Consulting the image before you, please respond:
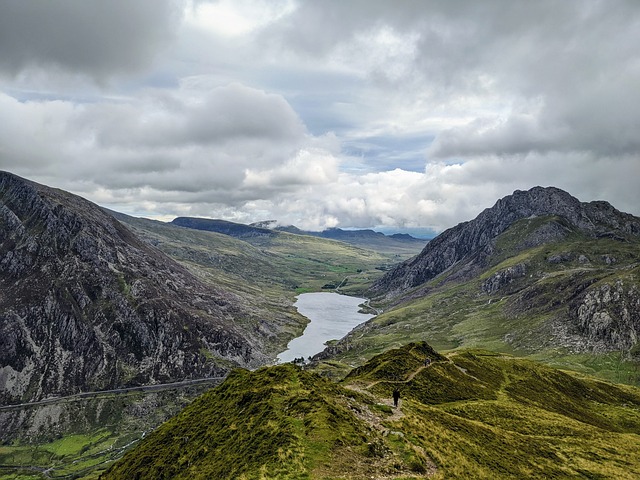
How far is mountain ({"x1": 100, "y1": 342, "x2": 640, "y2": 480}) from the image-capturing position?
37.2 meters

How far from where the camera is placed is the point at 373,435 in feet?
141

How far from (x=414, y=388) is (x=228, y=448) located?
47.3 m

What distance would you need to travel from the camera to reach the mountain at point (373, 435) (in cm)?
3722

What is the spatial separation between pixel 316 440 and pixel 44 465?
231 m

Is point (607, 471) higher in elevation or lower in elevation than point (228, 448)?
lower

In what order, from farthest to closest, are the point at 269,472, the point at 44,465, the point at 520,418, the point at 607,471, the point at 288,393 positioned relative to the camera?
the point at 44,465
the point at 520,418
the point at 607,471
the point at 288,393
the point at 269,472

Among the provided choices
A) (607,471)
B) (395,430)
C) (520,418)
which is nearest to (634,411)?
(520,418)

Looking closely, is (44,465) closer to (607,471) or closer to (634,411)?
(607,471)

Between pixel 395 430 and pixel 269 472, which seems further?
pixel 395 430

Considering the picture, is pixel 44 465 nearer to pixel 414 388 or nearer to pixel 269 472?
pixel 414 388

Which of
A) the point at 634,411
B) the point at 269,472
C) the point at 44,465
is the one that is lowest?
the point at 44,465

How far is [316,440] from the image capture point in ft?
126

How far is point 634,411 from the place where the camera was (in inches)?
4626

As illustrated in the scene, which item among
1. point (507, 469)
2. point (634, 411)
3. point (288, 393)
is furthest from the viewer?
point (634, 411)
